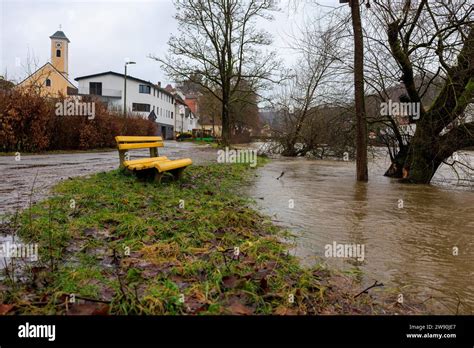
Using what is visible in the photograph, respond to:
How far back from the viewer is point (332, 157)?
944 inches

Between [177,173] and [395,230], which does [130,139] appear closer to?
[177,173]

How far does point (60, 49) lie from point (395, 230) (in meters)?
77.9

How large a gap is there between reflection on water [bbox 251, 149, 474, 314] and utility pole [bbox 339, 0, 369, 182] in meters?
1.89

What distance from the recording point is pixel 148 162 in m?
7.73

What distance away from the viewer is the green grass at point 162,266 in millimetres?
2439

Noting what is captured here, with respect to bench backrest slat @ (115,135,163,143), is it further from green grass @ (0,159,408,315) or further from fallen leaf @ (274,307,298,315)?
fallen leaf @ (274,307,298,315)

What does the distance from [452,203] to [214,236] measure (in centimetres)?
630

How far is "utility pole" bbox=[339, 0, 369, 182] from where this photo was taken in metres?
11.3

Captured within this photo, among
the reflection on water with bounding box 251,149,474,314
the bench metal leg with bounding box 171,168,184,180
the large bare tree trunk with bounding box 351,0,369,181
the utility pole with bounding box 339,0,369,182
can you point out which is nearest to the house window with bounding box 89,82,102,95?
the utility pole with bounding box 339,0,369,182

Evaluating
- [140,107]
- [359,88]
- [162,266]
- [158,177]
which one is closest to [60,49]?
[140,107]

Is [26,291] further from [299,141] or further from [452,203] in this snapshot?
[299,141]
